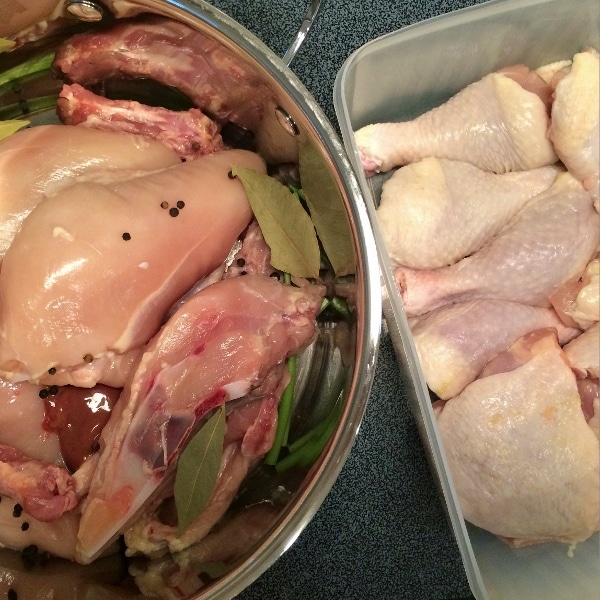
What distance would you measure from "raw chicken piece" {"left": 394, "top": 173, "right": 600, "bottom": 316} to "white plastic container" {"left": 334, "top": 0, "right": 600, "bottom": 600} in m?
0.09

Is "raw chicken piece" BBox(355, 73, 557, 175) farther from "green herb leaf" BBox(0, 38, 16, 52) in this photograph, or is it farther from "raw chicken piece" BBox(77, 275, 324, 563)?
"green herb leaf" BBox(0, 38, 16, 52)

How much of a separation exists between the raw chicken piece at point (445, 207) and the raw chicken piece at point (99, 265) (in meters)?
0.27

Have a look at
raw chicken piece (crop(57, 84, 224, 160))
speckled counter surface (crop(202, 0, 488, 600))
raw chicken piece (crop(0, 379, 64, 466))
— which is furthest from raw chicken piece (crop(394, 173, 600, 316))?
raw chicken piece (crop(0, 379, 64, 466))

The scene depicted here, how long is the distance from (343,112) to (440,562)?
0.71m

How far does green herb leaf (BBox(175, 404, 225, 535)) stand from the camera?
66cm

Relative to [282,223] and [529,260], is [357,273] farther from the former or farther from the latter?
[529,260]

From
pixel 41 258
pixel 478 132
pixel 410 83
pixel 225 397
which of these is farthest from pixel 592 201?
pixel 41 258

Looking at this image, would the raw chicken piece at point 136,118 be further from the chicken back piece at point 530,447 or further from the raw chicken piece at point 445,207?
the chicken back piece at point 530,447

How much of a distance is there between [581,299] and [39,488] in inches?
28.9

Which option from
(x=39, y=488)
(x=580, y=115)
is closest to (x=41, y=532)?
(x=39, y=488)

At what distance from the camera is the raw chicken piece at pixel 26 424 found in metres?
0.68

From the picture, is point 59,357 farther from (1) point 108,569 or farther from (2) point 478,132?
(2) point 478,132

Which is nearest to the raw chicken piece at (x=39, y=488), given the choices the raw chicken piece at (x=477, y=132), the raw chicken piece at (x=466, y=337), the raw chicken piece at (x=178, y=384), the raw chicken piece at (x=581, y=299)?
the raw chicken piece at (x=178, y=384)

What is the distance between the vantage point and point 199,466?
0.67m
